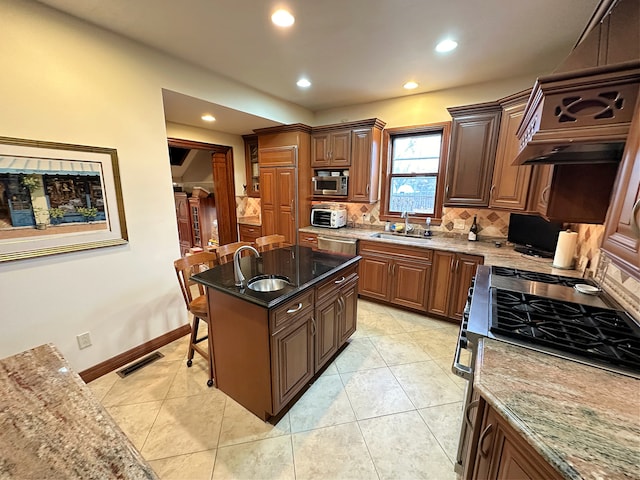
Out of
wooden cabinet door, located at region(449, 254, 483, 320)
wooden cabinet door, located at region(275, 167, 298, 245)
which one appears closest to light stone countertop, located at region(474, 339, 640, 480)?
wooden cabinet door, located at region(449, 254, 483, 320)

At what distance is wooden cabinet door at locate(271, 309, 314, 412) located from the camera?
63.9 inches

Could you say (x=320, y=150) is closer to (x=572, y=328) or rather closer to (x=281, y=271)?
(x=281, y=271)

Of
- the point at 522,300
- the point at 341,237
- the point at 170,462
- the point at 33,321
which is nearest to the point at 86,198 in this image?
the point at 33,321

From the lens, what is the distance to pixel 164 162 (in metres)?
2.39

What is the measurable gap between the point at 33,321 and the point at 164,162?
5.00 ft

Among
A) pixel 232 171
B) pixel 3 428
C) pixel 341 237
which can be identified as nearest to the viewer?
pixel 3 428

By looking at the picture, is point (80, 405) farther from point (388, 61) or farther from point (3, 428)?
point (388, 61)

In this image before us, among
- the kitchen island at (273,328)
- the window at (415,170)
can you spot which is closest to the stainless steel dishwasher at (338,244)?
the window at (415,170)

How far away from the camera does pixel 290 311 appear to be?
1659 millimetres

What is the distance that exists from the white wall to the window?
2.33 meters

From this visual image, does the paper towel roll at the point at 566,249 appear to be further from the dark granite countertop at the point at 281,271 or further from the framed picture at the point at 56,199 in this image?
the framed picture at the point at 56,199

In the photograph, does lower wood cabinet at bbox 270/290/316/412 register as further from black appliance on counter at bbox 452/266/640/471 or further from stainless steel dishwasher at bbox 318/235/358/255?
stainless steel dishwasher at bbox 318/235/358/255

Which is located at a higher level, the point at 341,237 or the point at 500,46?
the point at 500,46

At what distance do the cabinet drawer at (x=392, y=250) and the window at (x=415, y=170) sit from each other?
70cm
